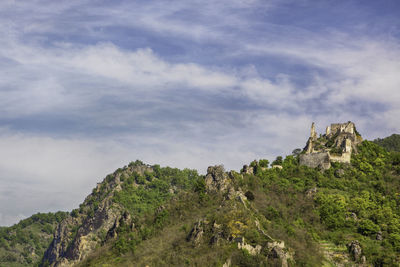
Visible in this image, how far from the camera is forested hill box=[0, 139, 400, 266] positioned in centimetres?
9156

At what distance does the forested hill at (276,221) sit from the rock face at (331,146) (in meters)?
2.29

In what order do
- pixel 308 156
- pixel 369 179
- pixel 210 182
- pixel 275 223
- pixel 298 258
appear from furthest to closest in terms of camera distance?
pixel 308 156, pixel 369 179, pixel 210 182, pixel 275 223, pixel 298 258

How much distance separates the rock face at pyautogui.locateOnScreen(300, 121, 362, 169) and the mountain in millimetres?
346

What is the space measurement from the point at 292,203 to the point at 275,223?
16.1m

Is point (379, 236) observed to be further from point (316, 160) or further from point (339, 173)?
point (316, 160)

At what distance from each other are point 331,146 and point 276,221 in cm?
4775

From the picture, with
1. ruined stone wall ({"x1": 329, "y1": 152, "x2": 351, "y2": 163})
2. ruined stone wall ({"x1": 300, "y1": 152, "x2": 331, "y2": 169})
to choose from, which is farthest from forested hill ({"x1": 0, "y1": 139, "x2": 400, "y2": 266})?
ruined stone wall ({"x1": 300, "y1": 152, "x2": 331, "y2": 169})

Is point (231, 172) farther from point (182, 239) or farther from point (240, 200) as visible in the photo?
point (182, 239)

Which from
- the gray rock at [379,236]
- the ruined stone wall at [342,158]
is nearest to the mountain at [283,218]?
the gray rock at [379,236]

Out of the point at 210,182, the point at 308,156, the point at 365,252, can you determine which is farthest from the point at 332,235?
the point at 308,156

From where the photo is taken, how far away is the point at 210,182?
11988 cm

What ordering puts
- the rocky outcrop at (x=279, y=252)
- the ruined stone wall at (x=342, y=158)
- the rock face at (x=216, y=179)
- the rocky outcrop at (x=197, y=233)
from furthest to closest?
Result: the ruined stone wall at (x=342, y=158) < the rock face at (x=216, y=179) < the rocky outcrop at (x=197, y=233) < the rocky outcrop at (x=279, y=252)

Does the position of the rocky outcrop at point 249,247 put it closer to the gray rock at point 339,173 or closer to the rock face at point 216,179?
the rock face at point 216,179

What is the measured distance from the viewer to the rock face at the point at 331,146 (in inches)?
5669
